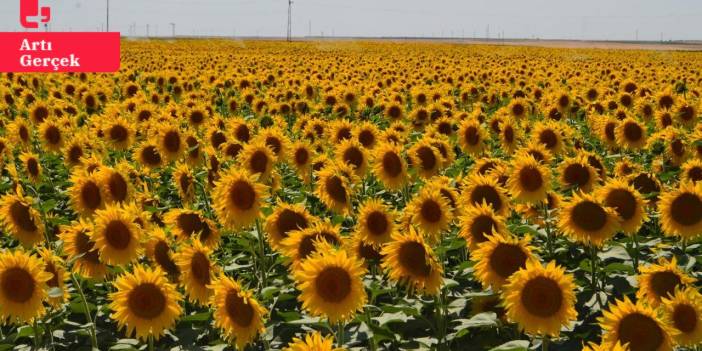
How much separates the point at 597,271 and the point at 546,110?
27.0 ft

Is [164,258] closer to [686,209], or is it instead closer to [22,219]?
[22,219]

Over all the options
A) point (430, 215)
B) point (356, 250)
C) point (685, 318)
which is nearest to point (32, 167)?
point (356, 250)

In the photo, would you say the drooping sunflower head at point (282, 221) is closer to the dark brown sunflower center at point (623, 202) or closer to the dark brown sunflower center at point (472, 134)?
the dark brown sunflower center at point (623, 202)

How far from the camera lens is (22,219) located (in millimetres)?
6230

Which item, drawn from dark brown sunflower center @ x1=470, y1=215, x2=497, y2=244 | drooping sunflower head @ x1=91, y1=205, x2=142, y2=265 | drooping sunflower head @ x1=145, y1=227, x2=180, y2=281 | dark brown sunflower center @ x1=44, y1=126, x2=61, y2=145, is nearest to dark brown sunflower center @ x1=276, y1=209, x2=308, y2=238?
drooping sunflower head @ x1=145, y1=227, x2=180, y2=281

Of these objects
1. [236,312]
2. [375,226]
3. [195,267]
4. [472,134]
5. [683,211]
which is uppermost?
[472,134]

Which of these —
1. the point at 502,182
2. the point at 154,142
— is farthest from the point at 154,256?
the point at 154,142

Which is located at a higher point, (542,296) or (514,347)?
(542,296)

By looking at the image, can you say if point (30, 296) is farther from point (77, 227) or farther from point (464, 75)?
point (464, 75)

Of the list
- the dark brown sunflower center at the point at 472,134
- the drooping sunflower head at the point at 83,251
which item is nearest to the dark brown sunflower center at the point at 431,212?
the drooping sunflower head at the point at 83,251

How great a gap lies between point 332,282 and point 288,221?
5.70 feet

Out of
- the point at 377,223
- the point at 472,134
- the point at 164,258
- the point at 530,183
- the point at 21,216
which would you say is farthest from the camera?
the point at 472,134

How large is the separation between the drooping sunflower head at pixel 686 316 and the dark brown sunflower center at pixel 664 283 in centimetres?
44

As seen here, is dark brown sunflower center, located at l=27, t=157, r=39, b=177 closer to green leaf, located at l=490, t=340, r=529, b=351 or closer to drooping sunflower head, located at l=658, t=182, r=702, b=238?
green leaf, located at l=490, t=340, r=529, b=351
